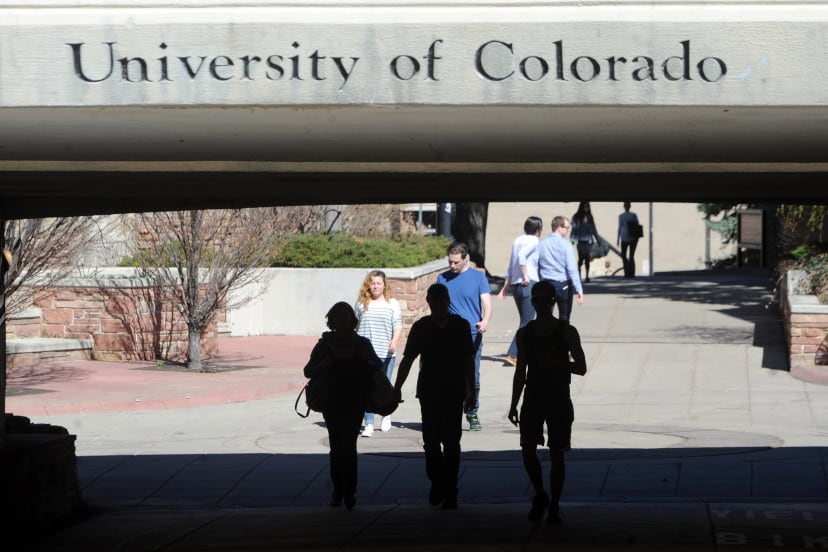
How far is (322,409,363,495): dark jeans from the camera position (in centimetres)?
983

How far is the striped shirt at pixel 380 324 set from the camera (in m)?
12.9

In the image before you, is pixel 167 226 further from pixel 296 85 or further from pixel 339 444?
pixel 296 85

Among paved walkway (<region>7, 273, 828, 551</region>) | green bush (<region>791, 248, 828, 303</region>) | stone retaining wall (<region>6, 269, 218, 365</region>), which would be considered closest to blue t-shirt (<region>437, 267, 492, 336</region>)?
paved walkway (<region>7, 273, 828, 551</region>)

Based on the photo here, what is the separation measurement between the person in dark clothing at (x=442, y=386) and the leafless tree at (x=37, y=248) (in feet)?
20.1

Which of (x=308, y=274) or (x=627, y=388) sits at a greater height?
(x=308, y=274)

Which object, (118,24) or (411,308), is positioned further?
(411,308)

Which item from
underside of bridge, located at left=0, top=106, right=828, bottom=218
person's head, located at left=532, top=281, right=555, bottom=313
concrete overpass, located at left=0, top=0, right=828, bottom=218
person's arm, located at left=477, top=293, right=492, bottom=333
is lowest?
person's arm, located at left=477, top=293, right=492, bottom=333

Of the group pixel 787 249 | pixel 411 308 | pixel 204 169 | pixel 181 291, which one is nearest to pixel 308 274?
pixel 411 308

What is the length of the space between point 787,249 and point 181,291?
13726 millimetres

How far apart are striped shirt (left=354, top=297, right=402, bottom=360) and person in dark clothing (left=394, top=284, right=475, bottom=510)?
2.82 m

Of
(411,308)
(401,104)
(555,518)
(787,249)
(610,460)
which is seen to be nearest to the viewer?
(401,104)

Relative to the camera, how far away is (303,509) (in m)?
10.1

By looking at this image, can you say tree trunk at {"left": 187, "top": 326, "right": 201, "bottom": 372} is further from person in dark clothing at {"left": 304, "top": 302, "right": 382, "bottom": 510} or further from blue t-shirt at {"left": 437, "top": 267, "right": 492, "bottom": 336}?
person in dark clothing at {"left": 304, "top": 302, "right": 382, "bottom": 510}

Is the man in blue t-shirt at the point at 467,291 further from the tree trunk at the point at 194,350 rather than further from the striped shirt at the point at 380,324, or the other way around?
the tree trunk at the point at 194,350
